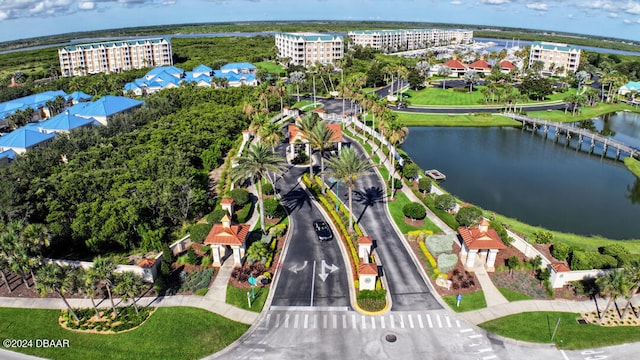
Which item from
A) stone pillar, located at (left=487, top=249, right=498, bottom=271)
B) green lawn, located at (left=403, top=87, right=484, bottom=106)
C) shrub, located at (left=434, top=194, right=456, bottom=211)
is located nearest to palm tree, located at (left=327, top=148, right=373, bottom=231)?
shrub, located at (left=434, top=194, right=456, bottom=211)

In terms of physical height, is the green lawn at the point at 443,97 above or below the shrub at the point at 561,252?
above

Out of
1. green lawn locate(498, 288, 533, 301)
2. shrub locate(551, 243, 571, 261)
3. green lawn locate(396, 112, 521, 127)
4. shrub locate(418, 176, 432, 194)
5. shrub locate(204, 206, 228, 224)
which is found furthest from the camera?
green lawn locate(396, 112, 521, 127)

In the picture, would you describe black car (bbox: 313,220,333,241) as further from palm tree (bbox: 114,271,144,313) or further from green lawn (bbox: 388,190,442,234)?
palm tree (bbox: 114,271,144,313)

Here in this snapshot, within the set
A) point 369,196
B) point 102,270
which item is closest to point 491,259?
point 369,196

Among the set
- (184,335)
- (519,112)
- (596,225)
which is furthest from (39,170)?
(519,112)

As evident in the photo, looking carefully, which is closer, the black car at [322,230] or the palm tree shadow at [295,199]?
the black car at [322,230]

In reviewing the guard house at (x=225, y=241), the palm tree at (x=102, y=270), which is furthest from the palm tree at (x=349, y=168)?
the palm tree at (x=102, y=270)

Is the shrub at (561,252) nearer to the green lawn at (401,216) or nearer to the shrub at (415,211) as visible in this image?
the green lawn at (401,216)
